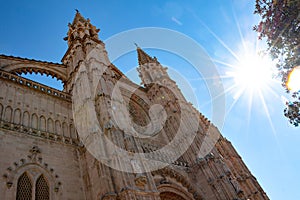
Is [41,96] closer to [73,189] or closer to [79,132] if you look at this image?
[79,132]

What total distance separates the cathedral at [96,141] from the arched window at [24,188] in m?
0.03

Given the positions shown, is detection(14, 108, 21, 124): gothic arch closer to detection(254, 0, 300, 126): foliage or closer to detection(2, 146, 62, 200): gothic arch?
detection(2, 146, 62, 200): gothic arch

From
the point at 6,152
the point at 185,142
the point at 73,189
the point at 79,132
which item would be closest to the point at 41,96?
the point at 79,132

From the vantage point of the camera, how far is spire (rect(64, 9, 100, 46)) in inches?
872

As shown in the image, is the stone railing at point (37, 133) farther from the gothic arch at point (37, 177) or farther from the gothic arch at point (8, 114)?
the gothic arch at point (37, 177)

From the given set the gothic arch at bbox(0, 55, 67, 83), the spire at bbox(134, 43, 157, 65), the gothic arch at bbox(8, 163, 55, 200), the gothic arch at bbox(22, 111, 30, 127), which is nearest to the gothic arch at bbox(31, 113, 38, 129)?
the gothic arch at bbox(22, 111, 30, 127)

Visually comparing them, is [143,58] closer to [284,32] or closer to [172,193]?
[172,193]

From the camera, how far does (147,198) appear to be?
32.7 feet

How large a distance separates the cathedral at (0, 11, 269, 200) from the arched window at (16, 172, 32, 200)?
3 centimetres

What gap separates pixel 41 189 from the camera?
979 centimetres

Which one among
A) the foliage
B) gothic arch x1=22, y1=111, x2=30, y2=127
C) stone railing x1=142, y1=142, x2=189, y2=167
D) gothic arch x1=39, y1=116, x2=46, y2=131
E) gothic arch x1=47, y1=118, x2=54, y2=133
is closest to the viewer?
the foliage

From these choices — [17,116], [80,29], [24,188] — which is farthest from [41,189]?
[80,29]

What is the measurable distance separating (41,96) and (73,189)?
19.7ft

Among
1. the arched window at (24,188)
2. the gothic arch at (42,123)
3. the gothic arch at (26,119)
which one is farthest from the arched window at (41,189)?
the gothic arch at (26,119)
